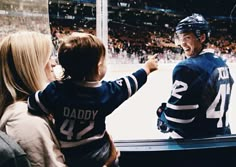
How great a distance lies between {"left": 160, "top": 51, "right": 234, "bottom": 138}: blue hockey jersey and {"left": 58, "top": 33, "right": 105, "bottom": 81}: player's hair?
0.59 m

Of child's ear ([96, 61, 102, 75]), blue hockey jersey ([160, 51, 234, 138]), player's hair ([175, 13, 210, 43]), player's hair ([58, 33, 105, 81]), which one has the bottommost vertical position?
blue hockey jersey ([160, 51, 234, 138])

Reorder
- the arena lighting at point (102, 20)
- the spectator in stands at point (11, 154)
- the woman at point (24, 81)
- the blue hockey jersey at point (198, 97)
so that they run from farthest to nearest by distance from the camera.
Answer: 1. the arena lighting at point (102, 20)
2. the blue hockey jersey at point (198, 97)
3. the woman at point (24, 81)
4. the spectator in stands at point (11, 154)

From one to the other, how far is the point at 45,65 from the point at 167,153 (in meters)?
0.71

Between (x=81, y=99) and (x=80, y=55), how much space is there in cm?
15

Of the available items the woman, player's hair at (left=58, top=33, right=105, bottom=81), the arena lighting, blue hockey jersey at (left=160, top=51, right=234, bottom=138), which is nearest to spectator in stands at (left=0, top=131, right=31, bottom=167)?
the woman

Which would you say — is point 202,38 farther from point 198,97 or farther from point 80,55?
point 80,55

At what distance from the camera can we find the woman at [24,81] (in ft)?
3.84

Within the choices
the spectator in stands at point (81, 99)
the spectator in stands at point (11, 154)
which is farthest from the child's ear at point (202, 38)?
the spectator in stands at point (11, 154)

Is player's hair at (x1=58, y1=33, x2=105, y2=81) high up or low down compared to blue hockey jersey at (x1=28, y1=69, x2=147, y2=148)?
up

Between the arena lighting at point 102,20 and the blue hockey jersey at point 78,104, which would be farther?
the arena lighting at point 102,20

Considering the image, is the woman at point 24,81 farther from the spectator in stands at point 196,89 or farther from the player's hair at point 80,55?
the spectator in stands at point 196,89

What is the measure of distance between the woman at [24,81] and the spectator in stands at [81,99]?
4 centimetres

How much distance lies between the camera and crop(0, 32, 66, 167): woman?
1.17m

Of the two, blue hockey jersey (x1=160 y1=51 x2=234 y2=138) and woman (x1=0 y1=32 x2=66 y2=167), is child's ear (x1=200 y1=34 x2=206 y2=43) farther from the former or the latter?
woman (x1=0 y1=32 x2=66 y2=167)
